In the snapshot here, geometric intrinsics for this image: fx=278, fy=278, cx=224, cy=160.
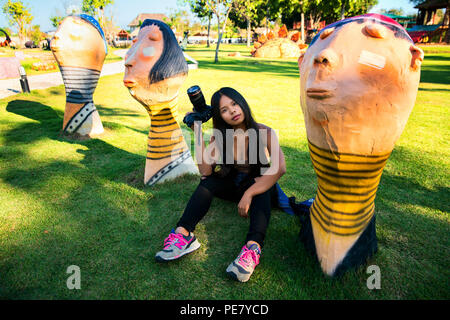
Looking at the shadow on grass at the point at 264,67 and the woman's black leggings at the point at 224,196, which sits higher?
the shadow on grass at the point at 264,67

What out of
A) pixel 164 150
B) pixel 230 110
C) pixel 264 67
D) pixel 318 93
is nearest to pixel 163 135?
pixel 164 150

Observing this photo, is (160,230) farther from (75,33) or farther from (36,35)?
(36,35)

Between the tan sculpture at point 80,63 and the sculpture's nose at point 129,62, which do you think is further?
the tan sculpture at point 80,63

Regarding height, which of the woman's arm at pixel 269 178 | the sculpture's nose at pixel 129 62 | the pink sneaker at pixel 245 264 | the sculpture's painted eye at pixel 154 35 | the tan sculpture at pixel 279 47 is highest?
the tan sculpture at pixel 279 47

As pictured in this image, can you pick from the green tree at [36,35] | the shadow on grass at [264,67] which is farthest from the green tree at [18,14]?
the shadow on grass at [264,67]

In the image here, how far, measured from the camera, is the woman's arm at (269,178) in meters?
1.86

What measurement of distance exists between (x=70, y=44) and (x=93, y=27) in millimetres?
393

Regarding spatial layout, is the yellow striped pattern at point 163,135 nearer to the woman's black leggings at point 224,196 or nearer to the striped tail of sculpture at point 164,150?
the striped tail of sculpture at point 164,150

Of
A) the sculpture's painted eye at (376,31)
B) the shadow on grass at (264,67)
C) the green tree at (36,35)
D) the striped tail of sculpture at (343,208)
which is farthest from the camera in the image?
the green tree at (36,35)

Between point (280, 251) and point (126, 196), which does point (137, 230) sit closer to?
point (126, 196)

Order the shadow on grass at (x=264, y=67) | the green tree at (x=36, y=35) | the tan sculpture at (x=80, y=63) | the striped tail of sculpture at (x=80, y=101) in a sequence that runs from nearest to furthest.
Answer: the tan sculpture at (x=80, y=63) < the striped tail of sculpture at (x=80, y=101) < the shadow on grass at (x=264, y=67) < the green tree at (x=36, y=35)

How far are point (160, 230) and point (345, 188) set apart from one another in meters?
1.37

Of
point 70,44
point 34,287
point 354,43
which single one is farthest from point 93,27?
point 354,43
